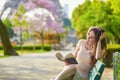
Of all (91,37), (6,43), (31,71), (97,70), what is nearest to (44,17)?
(6,43)

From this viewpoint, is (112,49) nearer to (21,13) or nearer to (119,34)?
(119,34)

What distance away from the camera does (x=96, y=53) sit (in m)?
5.92

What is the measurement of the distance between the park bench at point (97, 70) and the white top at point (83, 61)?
0.16 meters

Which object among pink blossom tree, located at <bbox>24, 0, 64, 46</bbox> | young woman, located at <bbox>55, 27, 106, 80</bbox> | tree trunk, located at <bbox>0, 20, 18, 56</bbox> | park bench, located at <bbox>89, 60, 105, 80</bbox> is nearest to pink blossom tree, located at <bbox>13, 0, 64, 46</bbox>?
pink blossom tree, located at <bbox>24, 0, 64, 46</bbox>

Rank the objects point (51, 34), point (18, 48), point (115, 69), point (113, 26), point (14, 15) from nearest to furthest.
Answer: point (115, 69), point (113, 26), point (14, 15), point (18, 48), point (51, 34)

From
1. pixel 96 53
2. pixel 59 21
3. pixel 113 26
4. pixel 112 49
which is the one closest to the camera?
Result: pixel 96 53

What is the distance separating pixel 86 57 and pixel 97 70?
0.41 metres

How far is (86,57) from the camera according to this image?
6.03 meters

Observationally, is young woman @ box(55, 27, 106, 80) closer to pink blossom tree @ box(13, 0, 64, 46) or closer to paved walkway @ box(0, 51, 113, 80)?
paved walkway @ box(0, 51, 113, 80)

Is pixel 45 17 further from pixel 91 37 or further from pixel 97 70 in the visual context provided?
pixel 97 70

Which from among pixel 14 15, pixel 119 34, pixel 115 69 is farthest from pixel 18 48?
pixel 115 69

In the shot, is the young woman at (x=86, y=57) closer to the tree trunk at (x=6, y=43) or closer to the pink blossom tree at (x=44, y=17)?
the tree trunk at (x=6, y=43)

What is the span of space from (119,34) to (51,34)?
33246mm

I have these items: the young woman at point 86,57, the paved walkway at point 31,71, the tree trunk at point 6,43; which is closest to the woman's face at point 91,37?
the young woman at point 86,57
